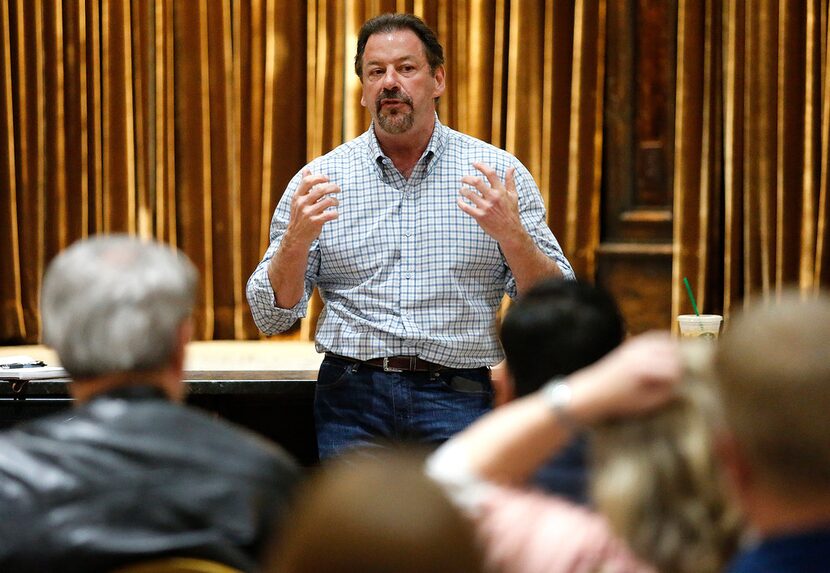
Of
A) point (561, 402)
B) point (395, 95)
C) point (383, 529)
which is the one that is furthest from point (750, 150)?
point (383, 529)

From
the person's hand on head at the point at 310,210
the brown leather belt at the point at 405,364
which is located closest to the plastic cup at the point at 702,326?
the brown leather belt at the point at 405,364

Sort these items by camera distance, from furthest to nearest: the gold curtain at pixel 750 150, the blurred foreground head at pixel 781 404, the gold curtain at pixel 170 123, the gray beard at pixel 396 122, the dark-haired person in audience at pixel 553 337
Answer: the gold curtain at pixel 170 123
the gold curtain at pixel 750 150
the gray beard at pixel 396 122
the dark-haired person in audience at pixel 553 337
the blurred foreground head at pixel 781 404

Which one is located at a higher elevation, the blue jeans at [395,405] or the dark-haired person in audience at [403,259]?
the dark-haired person in audience at [403,259]

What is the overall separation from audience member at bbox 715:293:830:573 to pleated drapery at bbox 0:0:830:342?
2.86 meters

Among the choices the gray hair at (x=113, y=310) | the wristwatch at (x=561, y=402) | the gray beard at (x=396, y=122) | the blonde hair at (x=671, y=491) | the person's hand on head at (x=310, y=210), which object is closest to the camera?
the blonde hair at (x=671, y=491)

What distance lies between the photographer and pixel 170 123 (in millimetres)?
4242

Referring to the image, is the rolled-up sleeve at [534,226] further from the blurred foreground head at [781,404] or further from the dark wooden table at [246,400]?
the blurred foreground head at [781,404]

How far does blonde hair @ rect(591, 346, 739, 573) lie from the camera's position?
1151mm

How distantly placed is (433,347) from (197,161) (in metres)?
1.78

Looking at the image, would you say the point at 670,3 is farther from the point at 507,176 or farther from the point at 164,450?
the point at 164,450

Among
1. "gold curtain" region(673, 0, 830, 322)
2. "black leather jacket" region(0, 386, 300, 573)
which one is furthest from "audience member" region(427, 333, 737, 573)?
"gold curtain" region(673, 0, 830, 322)

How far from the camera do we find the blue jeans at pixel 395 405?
9.05ft

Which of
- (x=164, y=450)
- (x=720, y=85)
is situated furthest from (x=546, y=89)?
(x=164, y=450)

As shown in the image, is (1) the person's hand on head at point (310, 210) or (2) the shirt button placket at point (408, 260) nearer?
(1) the person's hand on head at point (310, 210)
